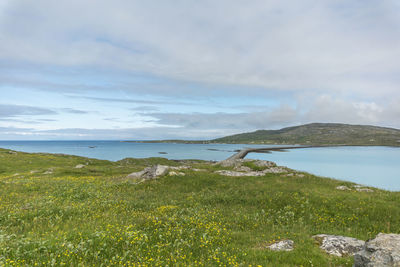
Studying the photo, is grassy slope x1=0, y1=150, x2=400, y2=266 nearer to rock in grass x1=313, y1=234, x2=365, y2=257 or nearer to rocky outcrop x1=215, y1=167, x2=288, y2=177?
rock in grass x1=313, y1=234, x2=365, y2=257

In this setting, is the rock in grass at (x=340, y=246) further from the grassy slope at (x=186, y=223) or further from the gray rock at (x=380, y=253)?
the gray rock at (x=380, y=253)

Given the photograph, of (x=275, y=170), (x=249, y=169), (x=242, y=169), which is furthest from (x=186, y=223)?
(x=249, y=169)

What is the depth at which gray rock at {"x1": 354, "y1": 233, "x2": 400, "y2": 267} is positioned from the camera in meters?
5.98

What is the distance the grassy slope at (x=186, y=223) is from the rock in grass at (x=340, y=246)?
0.58 m

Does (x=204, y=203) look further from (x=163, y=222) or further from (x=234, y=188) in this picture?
(x=163, y=222)

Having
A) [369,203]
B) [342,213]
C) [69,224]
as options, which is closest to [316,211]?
[342,213]

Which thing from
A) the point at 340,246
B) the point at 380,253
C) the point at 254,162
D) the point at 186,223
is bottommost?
→ the point at 186,223

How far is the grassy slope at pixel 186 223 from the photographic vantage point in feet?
24.5

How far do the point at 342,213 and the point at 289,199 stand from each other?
3.99 metres

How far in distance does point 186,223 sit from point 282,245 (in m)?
5.06

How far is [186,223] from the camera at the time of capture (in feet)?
37.4

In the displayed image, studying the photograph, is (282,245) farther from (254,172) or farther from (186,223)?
(254,172)

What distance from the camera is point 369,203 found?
16188 millimetres

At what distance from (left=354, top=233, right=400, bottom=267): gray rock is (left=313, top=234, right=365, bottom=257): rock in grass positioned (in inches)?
71.3
